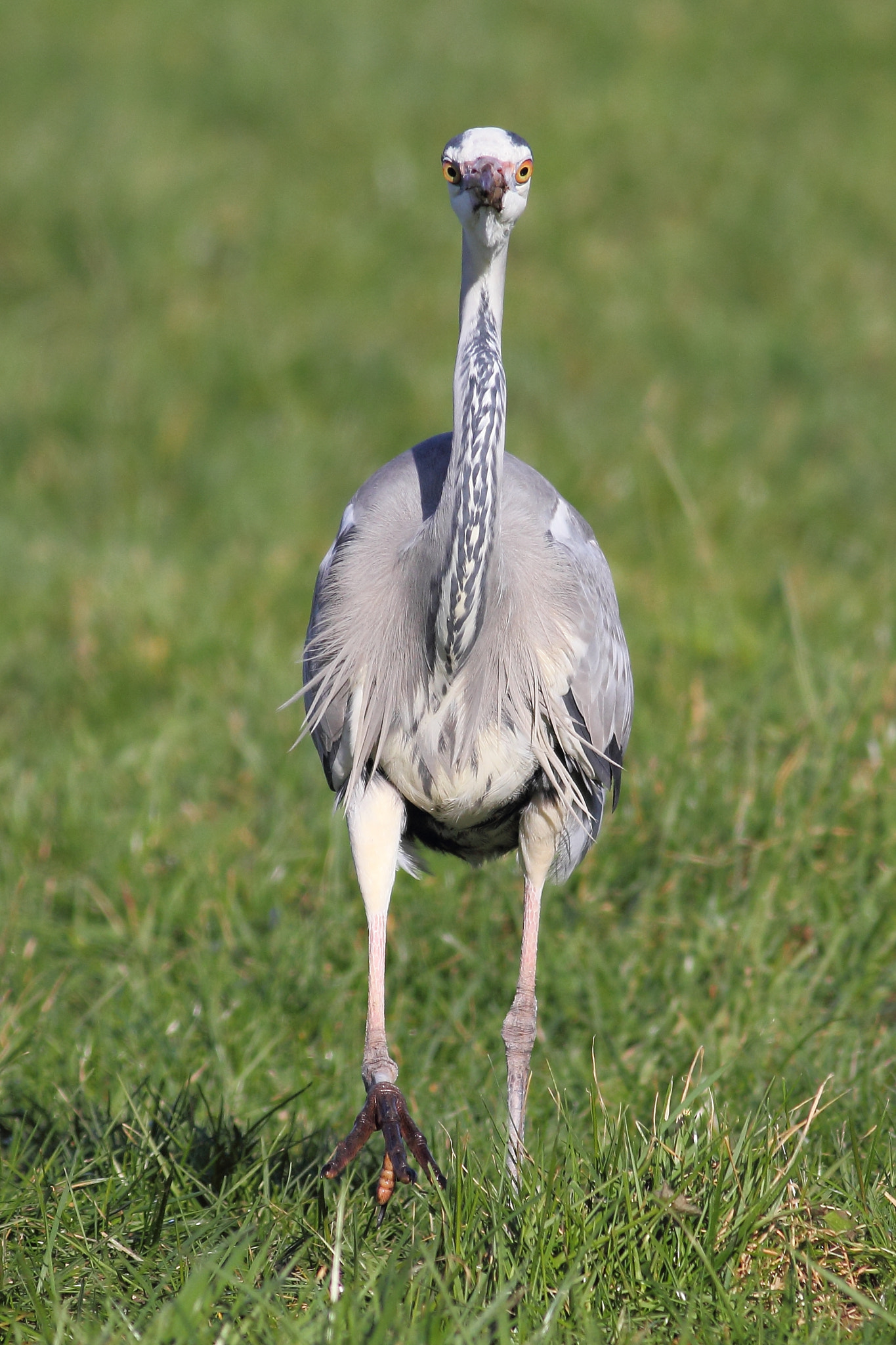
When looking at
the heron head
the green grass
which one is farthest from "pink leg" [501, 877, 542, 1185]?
the heron head

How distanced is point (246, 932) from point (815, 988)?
1952 mm

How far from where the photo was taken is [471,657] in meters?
3.61

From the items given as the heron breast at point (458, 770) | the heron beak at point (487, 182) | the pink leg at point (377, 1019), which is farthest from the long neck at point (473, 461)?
the pink leg at point (377, 1019)

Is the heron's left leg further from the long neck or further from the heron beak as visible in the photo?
the heron beak

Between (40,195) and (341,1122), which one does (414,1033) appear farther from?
(40,195)

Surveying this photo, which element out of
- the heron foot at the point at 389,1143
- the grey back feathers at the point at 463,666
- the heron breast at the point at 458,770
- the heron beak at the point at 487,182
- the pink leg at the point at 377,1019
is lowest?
the heron foot at the point at 389,1143

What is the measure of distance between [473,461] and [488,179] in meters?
0.65

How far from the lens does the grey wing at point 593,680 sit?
3824 millimetres

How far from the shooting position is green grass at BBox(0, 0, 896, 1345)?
2996 millimetres

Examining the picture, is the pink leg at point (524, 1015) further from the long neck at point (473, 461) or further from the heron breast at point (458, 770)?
the long neck at point (473, 461)

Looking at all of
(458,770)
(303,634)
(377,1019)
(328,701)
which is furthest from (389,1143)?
(303,634)

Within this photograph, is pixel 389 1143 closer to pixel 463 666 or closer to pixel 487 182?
pixel 463 666

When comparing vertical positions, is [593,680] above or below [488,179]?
below

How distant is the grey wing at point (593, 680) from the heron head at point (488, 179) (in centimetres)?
92
